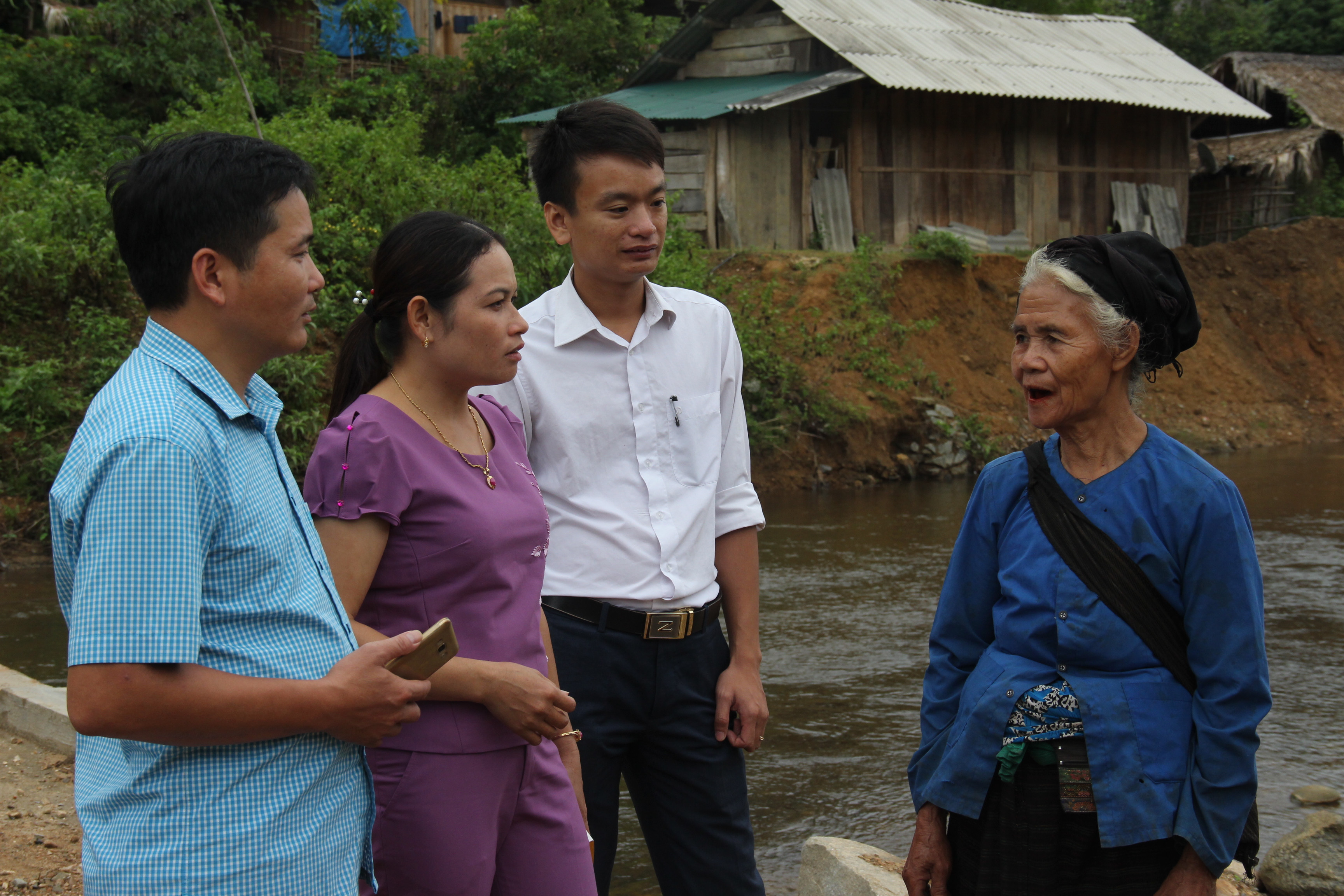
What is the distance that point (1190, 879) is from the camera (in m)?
2.08

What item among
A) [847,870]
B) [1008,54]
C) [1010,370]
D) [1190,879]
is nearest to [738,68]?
[1008,54]

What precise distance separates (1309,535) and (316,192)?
33.0 ft

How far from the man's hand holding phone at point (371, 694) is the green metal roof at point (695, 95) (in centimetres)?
1403

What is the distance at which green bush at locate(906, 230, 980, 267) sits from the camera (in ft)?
53.3

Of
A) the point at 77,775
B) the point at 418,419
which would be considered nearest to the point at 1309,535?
the point at 418,419

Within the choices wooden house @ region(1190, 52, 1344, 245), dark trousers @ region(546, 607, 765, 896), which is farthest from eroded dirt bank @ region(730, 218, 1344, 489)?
dark trousers @ region(546, 607, 765, 896)

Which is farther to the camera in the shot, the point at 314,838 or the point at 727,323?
the point at 727,323

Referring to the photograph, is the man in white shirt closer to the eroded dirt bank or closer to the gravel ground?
the gravel ground

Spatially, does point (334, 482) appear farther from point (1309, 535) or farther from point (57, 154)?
point (57, 154)

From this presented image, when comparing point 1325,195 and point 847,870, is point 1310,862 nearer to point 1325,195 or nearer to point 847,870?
point 847,870

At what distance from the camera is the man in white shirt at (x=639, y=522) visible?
2.59 metres

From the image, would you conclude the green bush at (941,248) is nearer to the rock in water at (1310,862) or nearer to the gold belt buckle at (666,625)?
the rock in water at (1310,862)

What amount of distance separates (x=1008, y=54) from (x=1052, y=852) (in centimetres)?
1808

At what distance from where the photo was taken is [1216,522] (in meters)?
2.10
